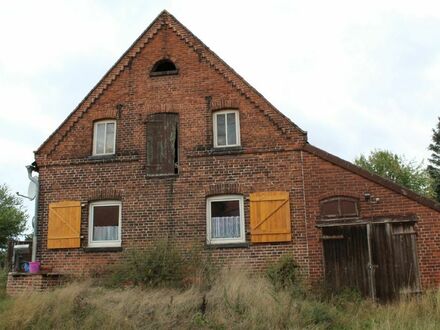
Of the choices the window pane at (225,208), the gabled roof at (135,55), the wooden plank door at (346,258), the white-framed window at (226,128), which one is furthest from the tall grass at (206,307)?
→ the gabled roof at (135,55)

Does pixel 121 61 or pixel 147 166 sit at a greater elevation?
pixel 121 61

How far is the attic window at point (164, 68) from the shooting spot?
17109 millimetres

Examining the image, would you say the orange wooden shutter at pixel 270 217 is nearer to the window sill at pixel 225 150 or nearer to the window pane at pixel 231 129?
the window sill at pixel 225 150

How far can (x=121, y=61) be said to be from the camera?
57.4ft

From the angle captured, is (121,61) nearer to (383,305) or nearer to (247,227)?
(247,227)

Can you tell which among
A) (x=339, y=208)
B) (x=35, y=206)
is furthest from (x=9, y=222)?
(x=339, y=208)

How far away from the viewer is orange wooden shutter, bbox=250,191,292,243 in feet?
49.6

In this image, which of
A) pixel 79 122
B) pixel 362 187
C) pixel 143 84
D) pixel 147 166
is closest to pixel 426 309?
pixel 362 187

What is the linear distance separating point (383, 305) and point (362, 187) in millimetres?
3328

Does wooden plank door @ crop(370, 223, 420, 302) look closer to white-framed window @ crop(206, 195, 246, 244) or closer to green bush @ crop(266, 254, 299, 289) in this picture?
green bush @ crop(266, 254, 299, 289)

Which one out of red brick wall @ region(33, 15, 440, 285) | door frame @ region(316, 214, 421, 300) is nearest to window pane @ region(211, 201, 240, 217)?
red brick wall @ region(33, 15, 440, 285)

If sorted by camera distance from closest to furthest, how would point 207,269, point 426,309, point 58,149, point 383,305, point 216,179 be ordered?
point 426,309 < point 383,305 < point 207,269 < point 216,179 < point 58,149

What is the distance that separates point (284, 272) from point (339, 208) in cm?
247

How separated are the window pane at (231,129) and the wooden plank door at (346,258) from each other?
402 cm
